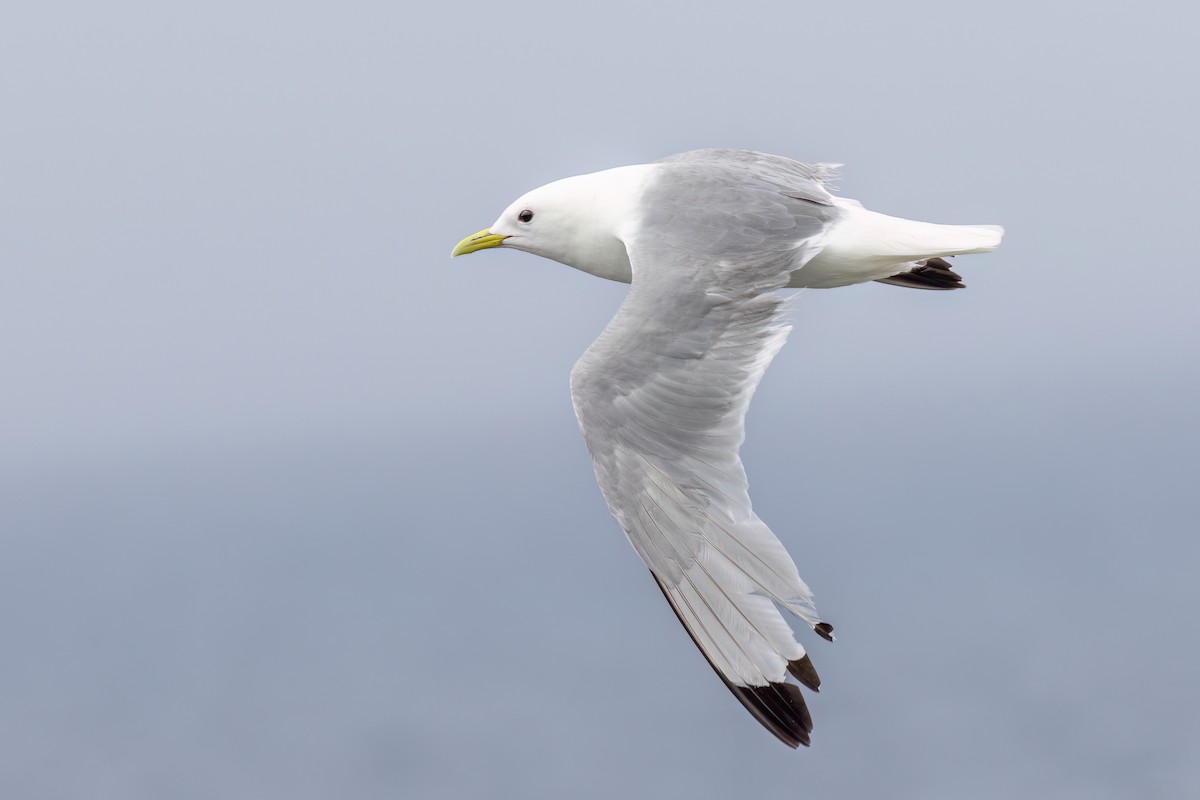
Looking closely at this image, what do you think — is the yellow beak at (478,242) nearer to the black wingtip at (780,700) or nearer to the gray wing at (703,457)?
the gray wing at (703,457)

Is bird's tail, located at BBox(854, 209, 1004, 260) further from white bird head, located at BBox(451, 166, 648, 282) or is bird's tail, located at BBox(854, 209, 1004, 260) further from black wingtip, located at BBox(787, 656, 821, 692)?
black wingtip, located at BBox(787, 656, 821, 692)

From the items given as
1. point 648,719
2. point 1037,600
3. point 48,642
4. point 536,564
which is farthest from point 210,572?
point 1037,600

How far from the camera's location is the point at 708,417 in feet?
17.0

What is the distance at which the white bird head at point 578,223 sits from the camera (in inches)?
234

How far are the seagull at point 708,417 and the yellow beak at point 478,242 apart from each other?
2.89 feet

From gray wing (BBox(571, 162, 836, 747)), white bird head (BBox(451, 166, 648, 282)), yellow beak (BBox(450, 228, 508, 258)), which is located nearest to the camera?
gray wing (BBox(571, 162, 836, 747))

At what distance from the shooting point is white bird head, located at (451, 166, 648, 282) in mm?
5938

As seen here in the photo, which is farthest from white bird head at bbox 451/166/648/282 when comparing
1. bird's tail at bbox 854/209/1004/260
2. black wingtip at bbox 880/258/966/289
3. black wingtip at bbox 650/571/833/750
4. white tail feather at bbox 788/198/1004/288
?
black wingtip at bbox 650/571/833/750

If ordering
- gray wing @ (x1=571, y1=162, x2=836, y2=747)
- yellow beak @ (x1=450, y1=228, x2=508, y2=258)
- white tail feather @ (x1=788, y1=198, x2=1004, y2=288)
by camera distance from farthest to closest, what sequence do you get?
yellow beak @ (x1=450, y1=228, x2=508, y2=258) → white tail feather @ (x1=788, y1=198, x2=1004, y2=288) → gray wing @ (x1=571, y1=162, x2=836, y2=747)

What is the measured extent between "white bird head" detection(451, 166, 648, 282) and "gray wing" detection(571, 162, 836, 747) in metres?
0.56

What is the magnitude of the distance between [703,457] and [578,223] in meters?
1.34

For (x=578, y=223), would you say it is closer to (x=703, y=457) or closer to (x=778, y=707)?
(x=703, y=457)

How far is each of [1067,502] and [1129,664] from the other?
38169 mm

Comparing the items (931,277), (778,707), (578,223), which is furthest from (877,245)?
(778,707)
